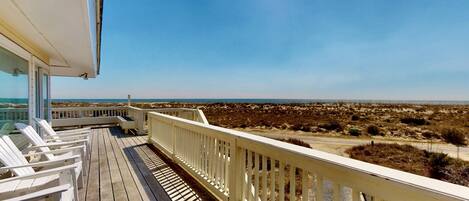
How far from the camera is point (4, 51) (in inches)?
116

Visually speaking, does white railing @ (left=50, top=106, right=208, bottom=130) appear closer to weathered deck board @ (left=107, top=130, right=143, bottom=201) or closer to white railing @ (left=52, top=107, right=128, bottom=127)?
white railing @ (left=52, top=107, right=128, bottom=127)

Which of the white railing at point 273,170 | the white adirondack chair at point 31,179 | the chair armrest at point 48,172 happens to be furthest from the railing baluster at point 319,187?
the chair armrest at point 48,172

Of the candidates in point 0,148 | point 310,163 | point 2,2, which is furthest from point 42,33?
point 310,163

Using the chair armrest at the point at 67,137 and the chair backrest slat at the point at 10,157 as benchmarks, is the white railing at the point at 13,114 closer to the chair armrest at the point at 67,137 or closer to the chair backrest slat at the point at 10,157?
the chair armrest at the point at 67,137

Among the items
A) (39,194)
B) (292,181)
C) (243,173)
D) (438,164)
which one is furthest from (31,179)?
(438,164)

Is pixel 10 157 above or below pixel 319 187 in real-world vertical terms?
below

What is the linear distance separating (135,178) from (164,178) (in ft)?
1.30

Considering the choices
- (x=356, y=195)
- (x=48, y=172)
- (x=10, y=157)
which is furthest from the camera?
(x=10, y=157)

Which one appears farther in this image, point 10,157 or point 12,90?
point 12,90

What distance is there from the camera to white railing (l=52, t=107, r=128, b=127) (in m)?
8.49

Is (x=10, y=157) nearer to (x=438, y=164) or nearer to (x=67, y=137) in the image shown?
(x=67, y=137)

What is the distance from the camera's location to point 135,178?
3.19m

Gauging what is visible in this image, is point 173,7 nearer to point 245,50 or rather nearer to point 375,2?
point 375,2

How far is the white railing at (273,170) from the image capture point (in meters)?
0.95
